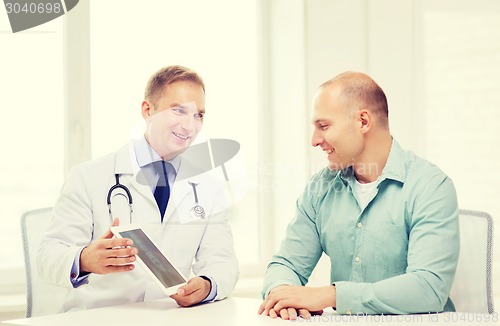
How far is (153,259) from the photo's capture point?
199cm

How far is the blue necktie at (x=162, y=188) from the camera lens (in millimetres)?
2342

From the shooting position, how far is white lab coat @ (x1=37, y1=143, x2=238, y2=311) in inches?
87.0

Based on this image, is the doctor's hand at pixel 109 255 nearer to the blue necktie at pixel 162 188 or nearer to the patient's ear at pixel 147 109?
the blue necktie at pixel 162 188

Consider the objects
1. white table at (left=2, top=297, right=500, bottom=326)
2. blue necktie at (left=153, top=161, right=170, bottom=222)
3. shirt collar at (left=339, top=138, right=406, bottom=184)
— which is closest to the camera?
white table at (left=2, top=297, right=500, bottom=326)

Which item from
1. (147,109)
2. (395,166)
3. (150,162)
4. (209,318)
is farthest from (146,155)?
(395,166)

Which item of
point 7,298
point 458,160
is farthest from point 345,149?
point 458,160

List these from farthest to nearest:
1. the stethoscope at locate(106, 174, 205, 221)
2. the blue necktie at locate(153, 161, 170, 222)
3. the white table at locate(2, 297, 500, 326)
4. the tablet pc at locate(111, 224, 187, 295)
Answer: the blue necktie at locate(153, 161, 170, 222) → the stethoscope at locate(106, 174, 205, 221) → the tablet pc at locate(111, 224, 187, 295) → the white table at locate(2, 297, 500, 326)

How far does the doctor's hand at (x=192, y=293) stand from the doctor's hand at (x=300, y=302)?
0.23 m

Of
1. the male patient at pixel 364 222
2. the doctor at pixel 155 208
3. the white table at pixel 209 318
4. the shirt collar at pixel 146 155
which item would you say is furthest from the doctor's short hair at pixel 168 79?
the white table at pixel 209 318

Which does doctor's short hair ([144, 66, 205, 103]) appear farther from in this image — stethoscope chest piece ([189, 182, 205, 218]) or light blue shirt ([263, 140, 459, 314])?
light blue shirt ([263, 140, 459, 314])

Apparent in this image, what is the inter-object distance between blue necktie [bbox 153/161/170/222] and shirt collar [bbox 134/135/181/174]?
0.02 meters

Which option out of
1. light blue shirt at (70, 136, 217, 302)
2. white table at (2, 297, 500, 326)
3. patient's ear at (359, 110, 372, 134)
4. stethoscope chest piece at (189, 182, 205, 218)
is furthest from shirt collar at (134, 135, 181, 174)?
patient's ear at (359, 110, 372, 134)

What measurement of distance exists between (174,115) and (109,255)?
22.6 inches

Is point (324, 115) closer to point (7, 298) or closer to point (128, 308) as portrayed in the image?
point (128, 308)
